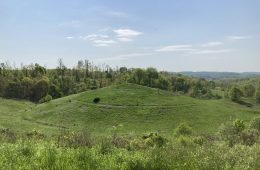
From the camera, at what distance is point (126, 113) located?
251 feet

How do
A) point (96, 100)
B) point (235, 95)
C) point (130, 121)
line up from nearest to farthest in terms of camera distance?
1. point (130, 121)
2. point (96, 100)
3. point (235, 95)

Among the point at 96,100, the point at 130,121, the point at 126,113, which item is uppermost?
the point at 96,100

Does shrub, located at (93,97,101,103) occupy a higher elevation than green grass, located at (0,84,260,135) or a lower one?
higher

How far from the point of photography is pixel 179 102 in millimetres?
85188

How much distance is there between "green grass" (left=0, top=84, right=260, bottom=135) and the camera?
69.8 meters

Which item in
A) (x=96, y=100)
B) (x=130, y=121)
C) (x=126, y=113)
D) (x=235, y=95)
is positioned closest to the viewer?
(x=130, y=121)

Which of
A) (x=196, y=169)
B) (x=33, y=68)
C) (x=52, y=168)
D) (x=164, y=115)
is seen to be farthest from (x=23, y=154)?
(x=33, y=68)

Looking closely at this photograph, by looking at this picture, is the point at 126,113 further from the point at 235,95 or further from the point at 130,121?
the point at 235,95

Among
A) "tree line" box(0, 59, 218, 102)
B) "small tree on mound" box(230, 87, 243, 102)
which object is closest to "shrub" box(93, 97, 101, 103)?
"tree line" box(0, 59, 218, 102)

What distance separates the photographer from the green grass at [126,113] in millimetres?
69812

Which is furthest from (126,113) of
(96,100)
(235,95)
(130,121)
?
(235,95)

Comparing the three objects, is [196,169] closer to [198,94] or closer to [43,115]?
[43,115]

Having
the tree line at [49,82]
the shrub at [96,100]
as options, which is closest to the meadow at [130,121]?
the shrub at [96,100]

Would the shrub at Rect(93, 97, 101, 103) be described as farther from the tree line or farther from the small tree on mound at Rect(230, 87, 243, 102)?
the small tree on mound at Rect(230, 87, 243, 102)
